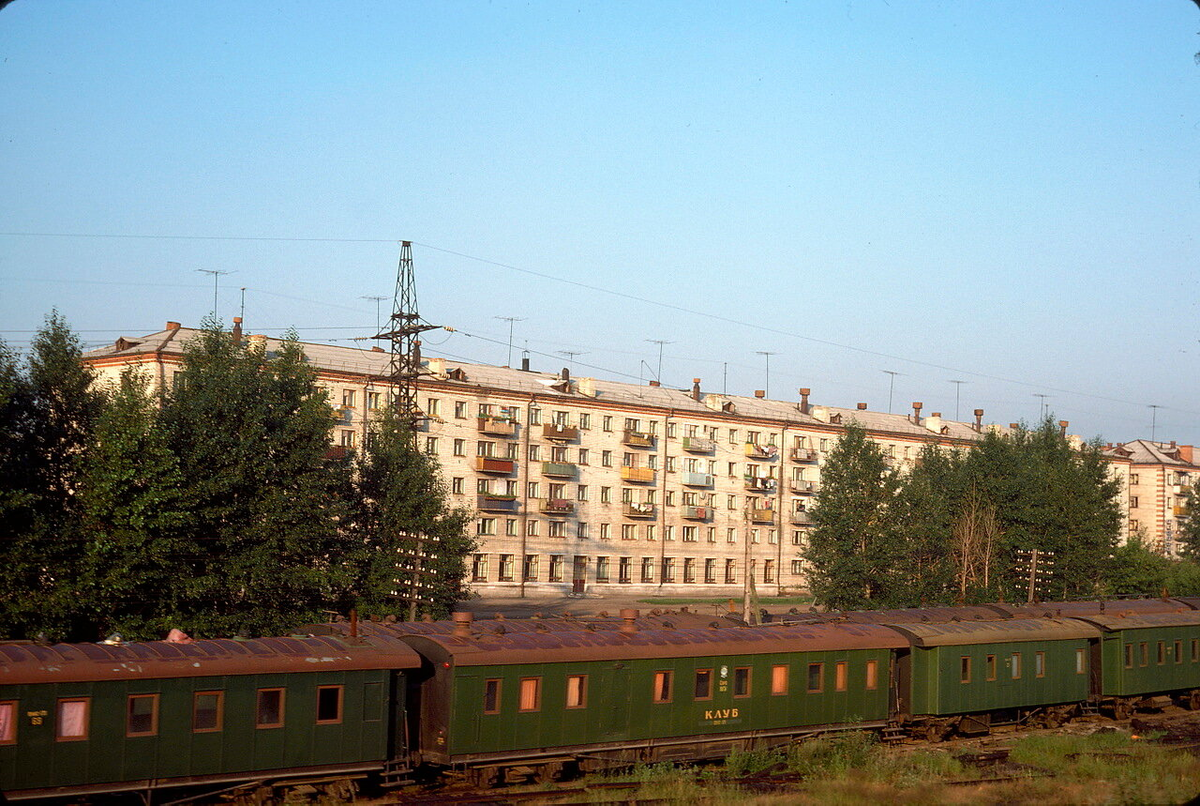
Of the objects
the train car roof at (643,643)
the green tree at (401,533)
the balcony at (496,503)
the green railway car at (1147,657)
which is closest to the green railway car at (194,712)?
the train car roof at (643,643)

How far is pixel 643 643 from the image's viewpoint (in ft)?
Answer: 81.8

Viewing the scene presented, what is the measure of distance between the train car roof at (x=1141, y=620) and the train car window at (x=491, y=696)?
21.4 metres

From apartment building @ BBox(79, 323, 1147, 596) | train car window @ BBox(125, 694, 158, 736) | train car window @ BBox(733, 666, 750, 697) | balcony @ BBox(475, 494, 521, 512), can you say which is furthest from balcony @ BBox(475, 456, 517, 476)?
train car window @ BBox(125, 694, 158, 736)

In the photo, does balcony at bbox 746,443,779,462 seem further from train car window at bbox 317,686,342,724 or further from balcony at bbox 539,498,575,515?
train car window at bbox 317,686,342,724

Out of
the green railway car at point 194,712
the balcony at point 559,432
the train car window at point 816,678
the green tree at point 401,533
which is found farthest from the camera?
the balcony at point 559,432

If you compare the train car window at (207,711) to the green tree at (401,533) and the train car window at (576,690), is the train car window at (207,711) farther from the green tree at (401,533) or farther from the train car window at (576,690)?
the green tree at (401,533)

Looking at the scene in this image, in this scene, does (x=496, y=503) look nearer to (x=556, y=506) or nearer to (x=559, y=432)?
(x=556, y=506)

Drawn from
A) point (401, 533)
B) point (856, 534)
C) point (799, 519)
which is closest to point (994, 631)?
point (401, 533)

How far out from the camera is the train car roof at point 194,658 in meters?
18.1

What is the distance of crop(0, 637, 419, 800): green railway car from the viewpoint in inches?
704

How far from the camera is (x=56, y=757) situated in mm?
17953

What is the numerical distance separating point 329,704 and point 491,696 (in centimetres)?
321

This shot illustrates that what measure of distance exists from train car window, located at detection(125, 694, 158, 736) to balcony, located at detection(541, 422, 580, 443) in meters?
59.1

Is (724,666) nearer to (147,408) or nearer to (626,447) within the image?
(147,408)
